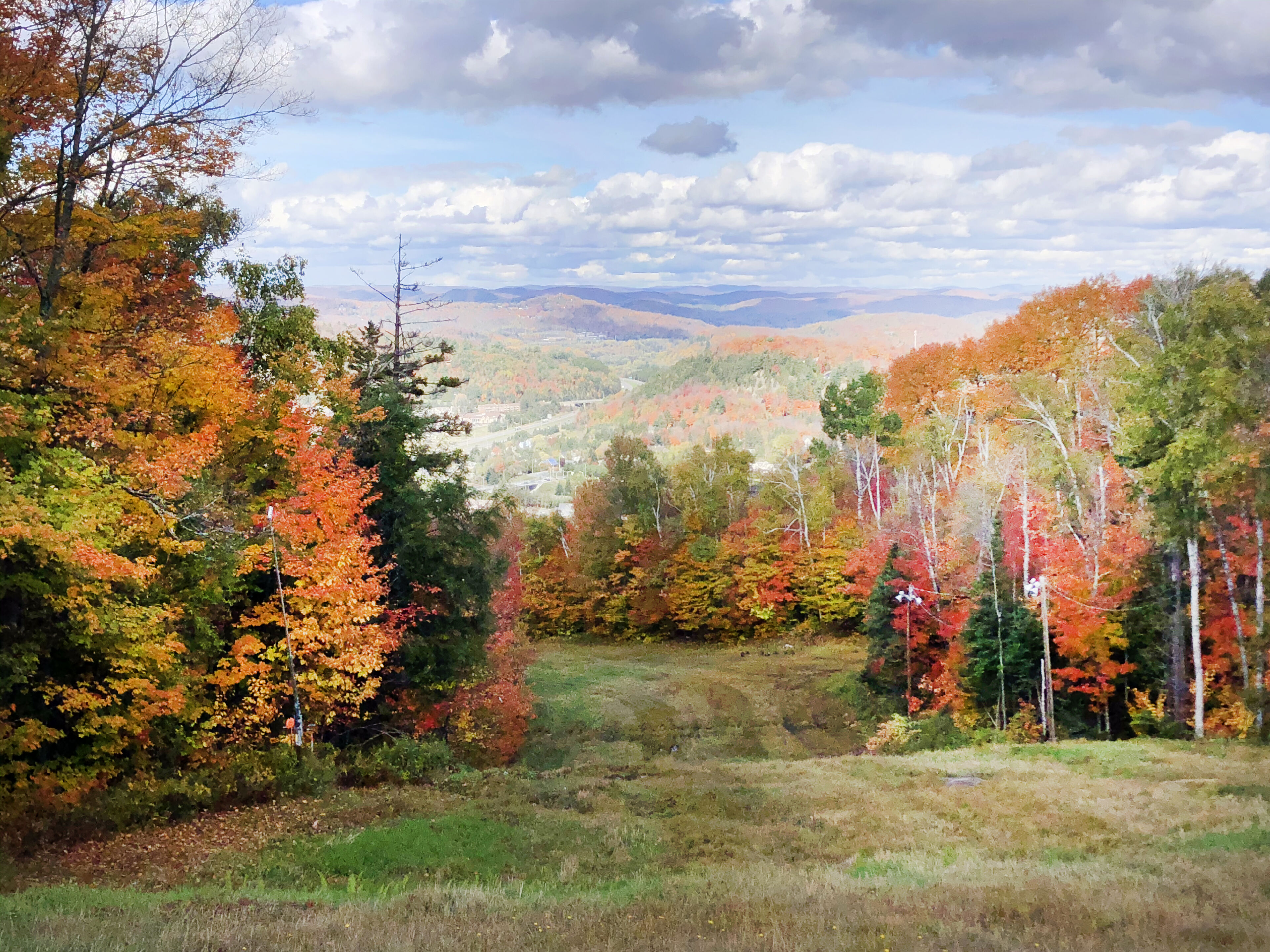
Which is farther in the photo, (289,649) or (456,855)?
(289,649)

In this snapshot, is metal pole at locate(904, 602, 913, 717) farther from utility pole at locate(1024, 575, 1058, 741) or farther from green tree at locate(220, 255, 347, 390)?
green tree at locate(220, 255, 347, 390)

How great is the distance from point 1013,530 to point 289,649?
28.3 m

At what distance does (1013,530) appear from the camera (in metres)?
33.9

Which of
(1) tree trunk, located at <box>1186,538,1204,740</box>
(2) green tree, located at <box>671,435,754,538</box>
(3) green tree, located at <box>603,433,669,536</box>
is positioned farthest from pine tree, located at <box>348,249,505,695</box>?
(3) green tree, located at <box>603,433,669,536</box>

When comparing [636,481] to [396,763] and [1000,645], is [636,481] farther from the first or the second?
[396,763]

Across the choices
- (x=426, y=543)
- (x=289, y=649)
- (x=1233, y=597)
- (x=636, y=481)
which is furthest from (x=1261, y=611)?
(x=636, y=481)

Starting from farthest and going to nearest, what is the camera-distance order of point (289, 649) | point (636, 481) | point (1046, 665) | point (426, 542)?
1. point (636, 481)
2. point (1046, 665)
3. point (426, 542)
4. point (289, 649)

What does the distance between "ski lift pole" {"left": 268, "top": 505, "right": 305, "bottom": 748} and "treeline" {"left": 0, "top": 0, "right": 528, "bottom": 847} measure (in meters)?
0.13

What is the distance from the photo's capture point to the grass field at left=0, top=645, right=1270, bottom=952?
25.3 ft

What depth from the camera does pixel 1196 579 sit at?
23422 millimetres

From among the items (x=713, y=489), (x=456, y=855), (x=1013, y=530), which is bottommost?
(x=456, y=855)

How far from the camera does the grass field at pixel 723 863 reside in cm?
771

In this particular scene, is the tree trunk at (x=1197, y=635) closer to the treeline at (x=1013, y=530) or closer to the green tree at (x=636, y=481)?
the treeline at (x=1013, y=530)

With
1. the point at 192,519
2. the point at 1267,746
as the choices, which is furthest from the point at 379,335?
A: the point at 1267,746
